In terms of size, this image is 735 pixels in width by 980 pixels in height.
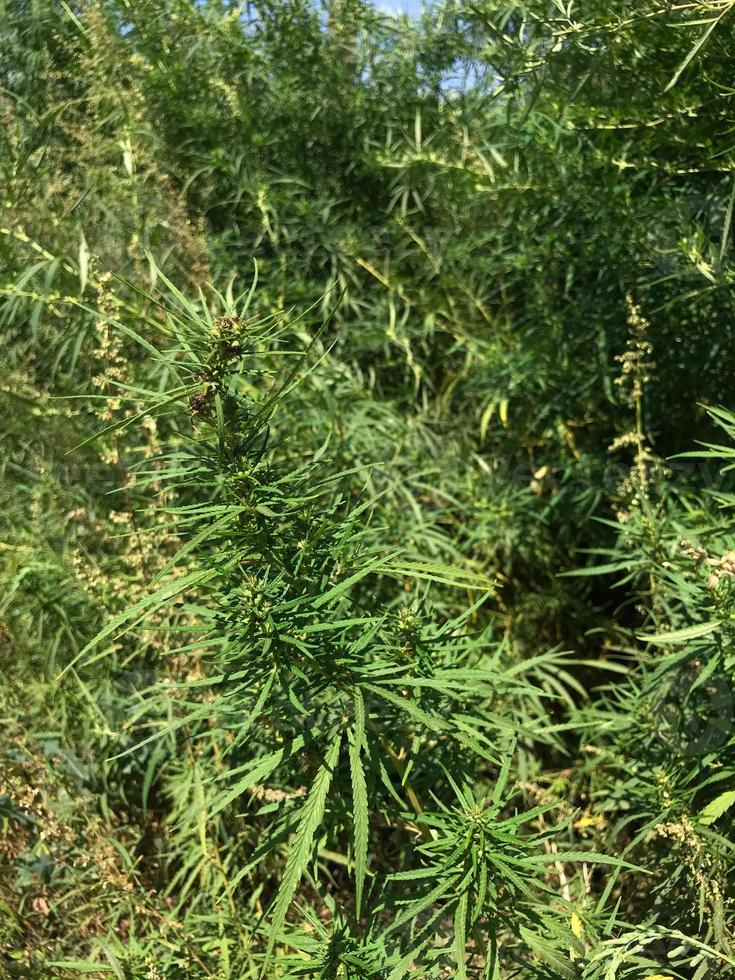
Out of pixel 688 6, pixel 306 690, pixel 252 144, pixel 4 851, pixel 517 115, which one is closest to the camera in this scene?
pixel 306 690

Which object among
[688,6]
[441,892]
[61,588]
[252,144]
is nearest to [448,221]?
[252,144]

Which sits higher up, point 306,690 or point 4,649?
point 306,690

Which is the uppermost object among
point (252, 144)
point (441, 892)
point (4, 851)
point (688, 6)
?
point (688, 6)

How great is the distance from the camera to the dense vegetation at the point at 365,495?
105cm

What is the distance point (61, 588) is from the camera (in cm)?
174

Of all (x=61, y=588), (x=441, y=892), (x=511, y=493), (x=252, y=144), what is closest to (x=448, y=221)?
(x=252, y=144)

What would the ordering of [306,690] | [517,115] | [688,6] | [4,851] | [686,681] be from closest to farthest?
1. [306,690]
2. [688,6]
3. [686,681]
4. [4,851]
5. [517,115]

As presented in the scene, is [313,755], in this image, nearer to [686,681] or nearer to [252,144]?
[686,681]

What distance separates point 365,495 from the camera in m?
1.75

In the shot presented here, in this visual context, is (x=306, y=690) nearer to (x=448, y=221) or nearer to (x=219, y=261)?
(x=219, y=261)

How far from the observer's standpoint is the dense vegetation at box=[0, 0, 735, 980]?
1.05 m

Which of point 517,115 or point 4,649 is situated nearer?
point 4,649

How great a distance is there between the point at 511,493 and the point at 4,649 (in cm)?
111

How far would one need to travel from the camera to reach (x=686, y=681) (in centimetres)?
139
